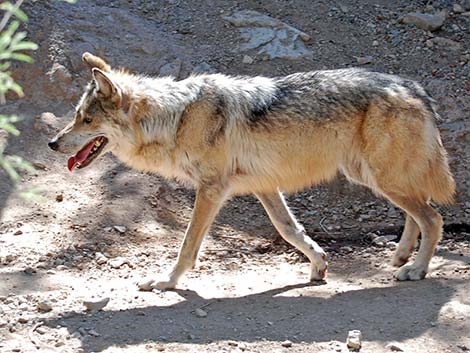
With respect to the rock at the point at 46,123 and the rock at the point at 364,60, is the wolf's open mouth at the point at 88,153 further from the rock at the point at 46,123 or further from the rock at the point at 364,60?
the rock at the point at 364,60

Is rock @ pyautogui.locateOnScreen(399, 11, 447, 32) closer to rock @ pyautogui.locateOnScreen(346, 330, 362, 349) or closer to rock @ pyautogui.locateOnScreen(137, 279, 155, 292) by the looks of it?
rock @ pyautogui.locateOnScreen(137, 279, 155, 292)

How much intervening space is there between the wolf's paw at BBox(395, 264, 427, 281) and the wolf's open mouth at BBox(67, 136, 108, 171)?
265 cm

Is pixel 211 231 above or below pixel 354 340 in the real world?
below

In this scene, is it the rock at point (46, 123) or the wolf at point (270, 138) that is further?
the rock at point (46, 123)

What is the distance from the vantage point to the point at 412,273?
6.10 metres

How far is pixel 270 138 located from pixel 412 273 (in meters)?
1.60

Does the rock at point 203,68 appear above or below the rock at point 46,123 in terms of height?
above

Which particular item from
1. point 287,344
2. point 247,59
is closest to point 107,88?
point 287,344

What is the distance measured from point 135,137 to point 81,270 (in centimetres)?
124

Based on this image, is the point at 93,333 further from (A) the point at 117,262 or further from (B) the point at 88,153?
(B) the point at 88,153

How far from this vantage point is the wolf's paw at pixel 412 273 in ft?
20.0

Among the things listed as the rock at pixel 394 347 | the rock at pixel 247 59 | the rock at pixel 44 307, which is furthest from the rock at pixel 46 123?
the rock at pixel 394 347

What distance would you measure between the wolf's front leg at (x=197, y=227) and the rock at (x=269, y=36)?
3351 mm

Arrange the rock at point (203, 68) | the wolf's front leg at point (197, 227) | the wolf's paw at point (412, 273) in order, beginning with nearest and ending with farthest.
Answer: the wolf's front leg at point (197, 227)
the wolf's paw at point (412, 273)
the rock at point (203, 68)
